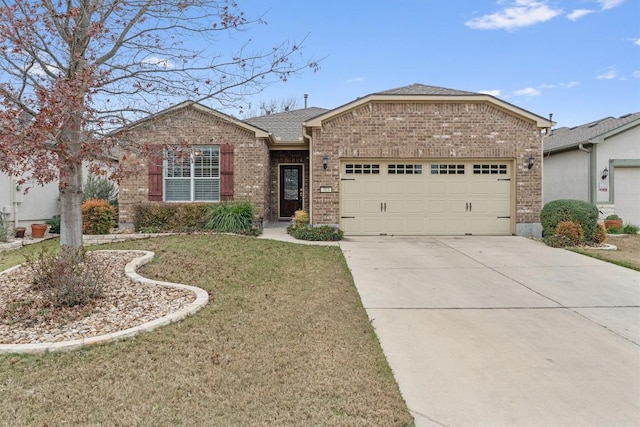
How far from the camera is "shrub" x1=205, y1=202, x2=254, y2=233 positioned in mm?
10836

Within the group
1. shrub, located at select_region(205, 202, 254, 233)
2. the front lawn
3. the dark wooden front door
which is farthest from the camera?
the dark wooden front door

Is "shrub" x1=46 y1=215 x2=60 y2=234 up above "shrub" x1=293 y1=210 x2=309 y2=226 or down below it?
below

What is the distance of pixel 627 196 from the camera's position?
42.9 feet

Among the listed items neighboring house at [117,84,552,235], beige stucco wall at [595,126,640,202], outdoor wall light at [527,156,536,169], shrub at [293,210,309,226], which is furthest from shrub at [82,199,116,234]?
beige stucco wall at [595,126,640,202]

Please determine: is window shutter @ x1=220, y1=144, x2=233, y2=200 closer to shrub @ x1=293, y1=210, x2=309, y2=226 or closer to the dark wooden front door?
shrub @ x1=293, y1=210, x2=309, y2=226

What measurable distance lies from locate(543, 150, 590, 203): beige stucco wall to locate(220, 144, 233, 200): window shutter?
39.0 feet

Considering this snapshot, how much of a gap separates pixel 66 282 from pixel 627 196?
624 inches

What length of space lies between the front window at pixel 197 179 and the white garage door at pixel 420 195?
4040 millimetres

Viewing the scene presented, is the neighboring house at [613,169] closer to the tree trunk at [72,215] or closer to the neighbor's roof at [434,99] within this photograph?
the neighbor's roof at [434,99]

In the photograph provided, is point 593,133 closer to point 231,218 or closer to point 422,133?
point 422,133

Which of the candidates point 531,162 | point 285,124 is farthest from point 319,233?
point 285,124

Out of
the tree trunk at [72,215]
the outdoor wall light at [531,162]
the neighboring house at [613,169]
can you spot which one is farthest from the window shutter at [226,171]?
the neighboring house at [613,169]

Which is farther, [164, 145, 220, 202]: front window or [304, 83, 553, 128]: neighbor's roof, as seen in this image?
[164, 145, 220, 202]: front window

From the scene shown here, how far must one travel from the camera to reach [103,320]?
13.6ft
